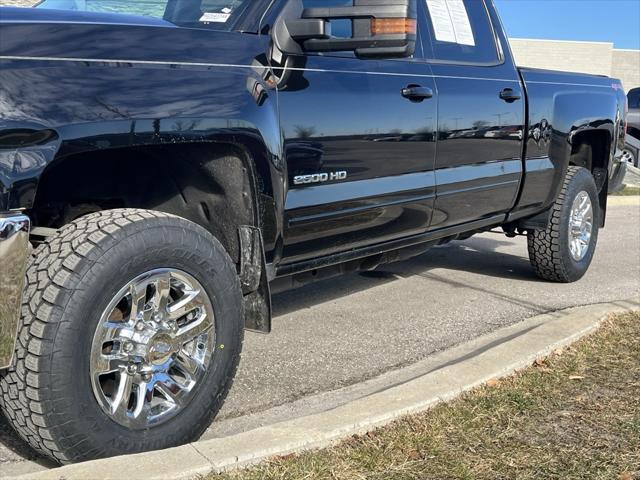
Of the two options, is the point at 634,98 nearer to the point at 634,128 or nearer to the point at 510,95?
the point at 634,128

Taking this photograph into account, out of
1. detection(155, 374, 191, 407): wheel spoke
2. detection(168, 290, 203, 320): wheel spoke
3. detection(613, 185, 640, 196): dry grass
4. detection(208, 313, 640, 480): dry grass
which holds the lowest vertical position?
detection(613, 185, 640, 196): dry grass

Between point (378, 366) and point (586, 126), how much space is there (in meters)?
2.87

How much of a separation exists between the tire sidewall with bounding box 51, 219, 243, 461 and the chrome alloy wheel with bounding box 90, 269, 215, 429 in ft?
0.11

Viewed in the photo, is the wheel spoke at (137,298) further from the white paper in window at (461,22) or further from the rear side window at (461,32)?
the white paper in window at (461,22)

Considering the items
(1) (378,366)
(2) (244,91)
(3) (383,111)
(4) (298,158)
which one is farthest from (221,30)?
(1) (378,366)

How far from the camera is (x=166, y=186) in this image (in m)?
3.39

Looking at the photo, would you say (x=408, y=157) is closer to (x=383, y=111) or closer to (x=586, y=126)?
(x=383, y=111)

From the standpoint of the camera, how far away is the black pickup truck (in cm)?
248

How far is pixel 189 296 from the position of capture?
293cm

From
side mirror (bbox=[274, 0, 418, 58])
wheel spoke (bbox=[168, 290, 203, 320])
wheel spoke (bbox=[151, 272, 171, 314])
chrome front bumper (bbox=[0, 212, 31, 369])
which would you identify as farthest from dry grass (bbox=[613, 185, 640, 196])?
chrome front bumper (bbox=[0, 212, 31, 369])

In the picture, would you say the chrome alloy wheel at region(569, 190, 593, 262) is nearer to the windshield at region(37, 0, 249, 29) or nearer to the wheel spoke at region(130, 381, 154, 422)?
the windshield at region(37, 0, 249, 29)

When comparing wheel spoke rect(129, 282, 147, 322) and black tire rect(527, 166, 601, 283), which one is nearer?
wheel spoke rect(129, 282, 147, 322)

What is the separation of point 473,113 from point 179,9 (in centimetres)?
192

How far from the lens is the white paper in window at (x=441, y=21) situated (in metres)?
4.60
